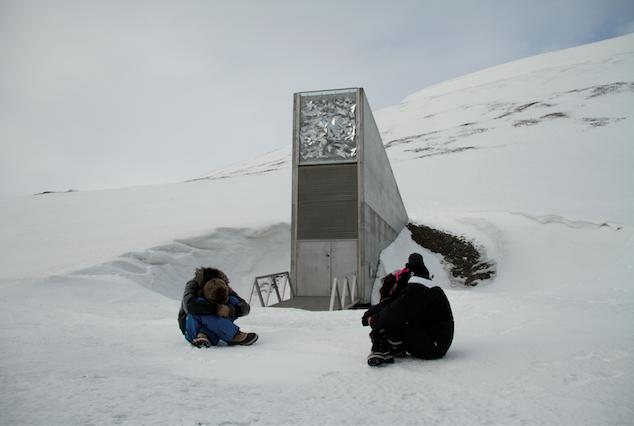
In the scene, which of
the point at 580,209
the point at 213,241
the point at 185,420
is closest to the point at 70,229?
the point at 213,241

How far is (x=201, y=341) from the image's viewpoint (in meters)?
3.55

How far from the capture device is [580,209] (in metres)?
14.4

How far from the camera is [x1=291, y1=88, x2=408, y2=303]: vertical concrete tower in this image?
10.2 metres

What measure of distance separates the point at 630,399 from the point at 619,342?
134cm

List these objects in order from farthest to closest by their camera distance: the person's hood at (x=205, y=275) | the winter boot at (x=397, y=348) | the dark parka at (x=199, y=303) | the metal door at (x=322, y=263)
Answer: the metal door at (x=322, y=263) → the person's hood at (x=205, y=275) → the dark parka at (x=199, y=303) → the winter boot at (x=397, y=348)

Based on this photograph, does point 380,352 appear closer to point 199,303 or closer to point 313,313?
point 199,303

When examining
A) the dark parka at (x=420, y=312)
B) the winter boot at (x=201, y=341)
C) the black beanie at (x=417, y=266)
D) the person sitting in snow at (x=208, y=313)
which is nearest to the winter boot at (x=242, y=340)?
the person sitting in snow at (x=208, y=313)

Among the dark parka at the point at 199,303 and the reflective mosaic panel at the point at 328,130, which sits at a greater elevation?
the reflective mosaic panel at the point at 328,130

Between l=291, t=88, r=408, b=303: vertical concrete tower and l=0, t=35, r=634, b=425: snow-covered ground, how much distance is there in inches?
108

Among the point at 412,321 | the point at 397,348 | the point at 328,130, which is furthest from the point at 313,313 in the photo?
the point at 328,130

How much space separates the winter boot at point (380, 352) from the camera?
294 centimetres

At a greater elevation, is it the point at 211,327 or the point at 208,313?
the point at 208,313

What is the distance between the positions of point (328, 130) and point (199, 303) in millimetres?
7943

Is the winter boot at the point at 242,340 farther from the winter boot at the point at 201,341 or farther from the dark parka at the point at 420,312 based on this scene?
the dark parka at the point at 420,312
